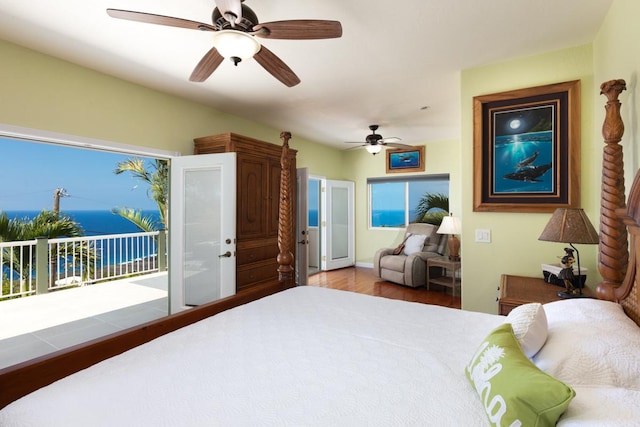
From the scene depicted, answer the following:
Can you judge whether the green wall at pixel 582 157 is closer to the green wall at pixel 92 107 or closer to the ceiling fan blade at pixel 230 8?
the ceiling fan blade at pixel 230 8

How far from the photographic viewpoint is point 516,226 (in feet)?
8.33

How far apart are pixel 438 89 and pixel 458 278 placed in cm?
292

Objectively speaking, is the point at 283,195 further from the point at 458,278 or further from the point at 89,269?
the point at 89,269

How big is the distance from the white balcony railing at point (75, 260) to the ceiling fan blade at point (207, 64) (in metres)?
4.09

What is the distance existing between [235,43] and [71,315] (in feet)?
12.1

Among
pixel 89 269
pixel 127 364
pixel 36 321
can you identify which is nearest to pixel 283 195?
pixel 127 364

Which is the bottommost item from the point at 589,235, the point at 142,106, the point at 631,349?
the point at 631,349

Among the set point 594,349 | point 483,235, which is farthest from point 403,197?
point 594,349

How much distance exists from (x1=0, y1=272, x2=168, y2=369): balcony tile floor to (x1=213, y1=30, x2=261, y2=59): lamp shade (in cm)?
299

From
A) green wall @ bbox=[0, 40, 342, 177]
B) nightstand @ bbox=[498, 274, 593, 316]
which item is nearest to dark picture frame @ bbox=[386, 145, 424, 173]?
green wall @ bbox=[0, 40, 342, 177]

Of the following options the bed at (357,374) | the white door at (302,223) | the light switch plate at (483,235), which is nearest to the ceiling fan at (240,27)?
the bed at (357,374)

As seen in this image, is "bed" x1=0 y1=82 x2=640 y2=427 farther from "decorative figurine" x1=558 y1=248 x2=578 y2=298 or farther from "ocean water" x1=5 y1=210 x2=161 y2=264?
"ocean water" x1=5 y1=210 x2=161 y2=264

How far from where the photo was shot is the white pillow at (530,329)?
1023 mm

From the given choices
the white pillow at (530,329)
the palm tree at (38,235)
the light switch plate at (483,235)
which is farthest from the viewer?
the palm tree at (38,235)
